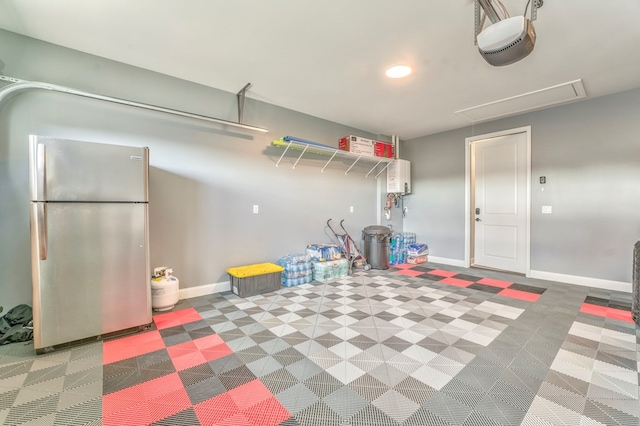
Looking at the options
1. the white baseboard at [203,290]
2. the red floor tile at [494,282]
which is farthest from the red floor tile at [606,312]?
the white baseboard at [203,290]

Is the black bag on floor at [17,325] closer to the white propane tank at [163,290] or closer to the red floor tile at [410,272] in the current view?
the white propane tank at [163,290]

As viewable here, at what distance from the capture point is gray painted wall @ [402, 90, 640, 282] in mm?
3840

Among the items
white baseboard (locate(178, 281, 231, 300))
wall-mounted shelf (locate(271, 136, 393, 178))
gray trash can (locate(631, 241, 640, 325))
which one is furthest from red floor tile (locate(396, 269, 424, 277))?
white baseboard (locate(178, 281, 231, 300))

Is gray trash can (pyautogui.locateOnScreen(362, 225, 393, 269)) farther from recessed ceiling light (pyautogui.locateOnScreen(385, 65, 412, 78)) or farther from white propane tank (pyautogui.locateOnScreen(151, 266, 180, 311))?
white propane tank (pyautogui.locateOnScreen(151, 266, 180, 311))

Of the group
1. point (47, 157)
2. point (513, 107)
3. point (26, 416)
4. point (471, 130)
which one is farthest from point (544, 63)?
point (26, 416)

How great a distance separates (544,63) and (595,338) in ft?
9.41

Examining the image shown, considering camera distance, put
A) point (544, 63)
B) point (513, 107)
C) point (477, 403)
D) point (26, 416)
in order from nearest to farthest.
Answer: point (26, 416) → point (477, 403) → point (544, 63) → point (513, 107)

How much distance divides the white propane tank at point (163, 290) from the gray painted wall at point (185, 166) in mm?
216

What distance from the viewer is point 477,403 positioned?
1679mm

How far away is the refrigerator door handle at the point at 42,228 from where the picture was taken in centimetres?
221

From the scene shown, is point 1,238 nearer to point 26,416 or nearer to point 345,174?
point 26,416

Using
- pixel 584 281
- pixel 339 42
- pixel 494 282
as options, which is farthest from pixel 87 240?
pixel 584 281

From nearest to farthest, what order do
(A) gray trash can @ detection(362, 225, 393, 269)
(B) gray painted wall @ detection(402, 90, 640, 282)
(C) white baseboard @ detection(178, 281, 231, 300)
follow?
(C) white baseboard @ detection(178, 281, 231, 300), (B) gray painted wall @ detection(402, 90, 640, 282), (A) gray trash can @ detection(362, 225, 393, 269)

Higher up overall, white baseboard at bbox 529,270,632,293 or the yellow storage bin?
the yellow storage bin
